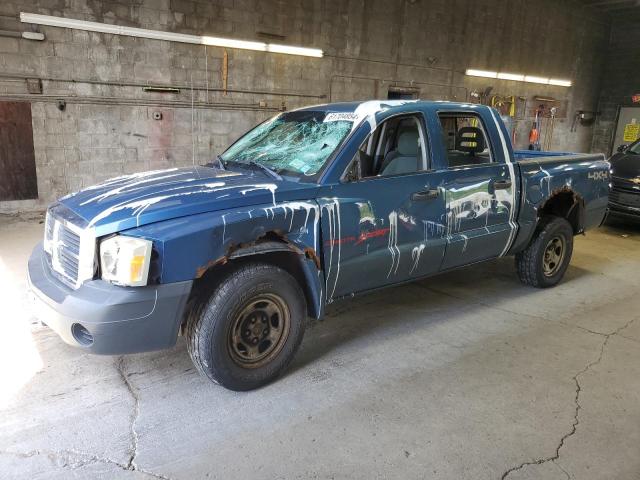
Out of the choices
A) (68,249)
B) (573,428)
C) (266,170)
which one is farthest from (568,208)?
(68,249)

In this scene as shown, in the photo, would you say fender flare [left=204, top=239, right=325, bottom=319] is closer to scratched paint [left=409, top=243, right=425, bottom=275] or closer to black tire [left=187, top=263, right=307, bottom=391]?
black tire [left=187, top=263, right=307, bottom=391]

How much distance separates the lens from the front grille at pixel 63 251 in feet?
9.21

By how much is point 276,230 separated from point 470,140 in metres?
2.34

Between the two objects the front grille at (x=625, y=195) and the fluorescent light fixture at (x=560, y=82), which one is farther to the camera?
the fluorescent light fixture at (x=560, y=82)

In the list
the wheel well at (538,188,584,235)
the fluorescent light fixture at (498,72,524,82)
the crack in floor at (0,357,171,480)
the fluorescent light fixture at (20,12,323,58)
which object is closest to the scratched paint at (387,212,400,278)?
the crack in floor at (0,357,171,480)

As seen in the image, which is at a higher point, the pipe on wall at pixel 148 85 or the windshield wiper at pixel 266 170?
the pipe on wall at pixel 148 85

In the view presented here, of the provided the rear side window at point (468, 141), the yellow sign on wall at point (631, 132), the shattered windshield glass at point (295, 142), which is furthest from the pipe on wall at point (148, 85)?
the yellow sign on wall at point (631, 132)

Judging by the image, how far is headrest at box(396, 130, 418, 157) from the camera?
3.95 meters

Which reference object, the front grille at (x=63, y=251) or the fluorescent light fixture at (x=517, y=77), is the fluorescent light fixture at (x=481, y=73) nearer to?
the fluorescent light fixture at (x=517, y=77)

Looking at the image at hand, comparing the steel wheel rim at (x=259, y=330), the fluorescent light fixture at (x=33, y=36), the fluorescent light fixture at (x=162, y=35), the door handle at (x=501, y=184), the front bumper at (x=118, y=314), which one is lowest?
the steel wheel rim at (x=259, y=330)

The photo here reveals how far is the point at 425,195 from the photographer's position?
3721mm

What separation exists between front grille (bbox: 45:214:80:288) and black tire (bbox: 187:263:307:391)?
2.38 feet

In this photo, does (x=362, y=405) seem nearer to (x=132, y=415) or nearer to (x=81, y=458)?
(x=132, y=415)

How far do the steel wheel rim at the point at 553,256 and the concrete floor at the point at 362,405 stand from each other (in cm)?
84
